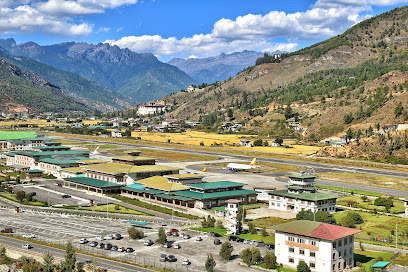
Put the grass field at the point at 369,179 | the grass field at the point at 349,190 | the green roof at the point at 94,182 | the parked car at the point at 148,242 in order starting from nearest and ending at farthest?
the parked car at the point at 148,242
the grass field at the point at 349,190
the green roof at the point at 94,182
the grass field at the point at 369,179

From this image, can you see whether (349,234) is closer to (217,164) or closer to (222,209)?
(222,209)

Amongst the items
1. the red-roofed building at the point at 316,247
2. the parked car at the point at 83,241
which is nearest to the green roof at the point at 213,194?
the parked car at the point at 83,241

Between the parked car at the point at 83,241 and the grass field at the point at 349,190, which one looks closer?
the parked car at the point at 83,241

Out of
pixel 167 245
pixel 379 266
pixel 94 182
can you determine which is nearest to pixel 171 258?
pixel 167 245

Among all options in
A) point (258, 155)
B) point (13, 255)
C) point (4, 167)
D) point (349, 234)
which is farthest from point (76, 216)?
point (258, 155)

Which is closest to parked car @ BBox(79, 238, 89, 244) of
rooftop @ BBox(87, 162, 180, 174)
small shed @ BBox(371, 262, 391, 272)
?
small shed @ BBox(371, 262, 391, 272)

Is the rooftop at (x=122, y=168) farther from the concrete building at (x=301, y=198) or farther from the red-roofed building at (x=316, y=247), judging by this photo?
Result: the red-roofed building at (x=316, y=247)
